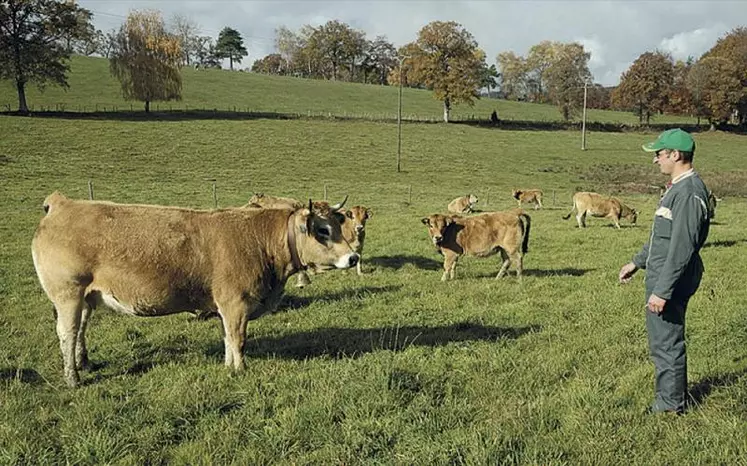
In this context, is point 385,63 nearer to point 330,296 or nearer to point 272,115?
point 272,115

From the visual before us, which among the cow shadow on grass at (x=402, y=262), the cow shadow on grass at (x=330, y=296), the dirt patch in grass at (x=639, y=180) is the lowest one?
the dirt patch in grass at (x=639, y=180)

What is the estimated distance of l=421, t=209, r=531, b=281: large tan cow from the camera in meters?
11.9

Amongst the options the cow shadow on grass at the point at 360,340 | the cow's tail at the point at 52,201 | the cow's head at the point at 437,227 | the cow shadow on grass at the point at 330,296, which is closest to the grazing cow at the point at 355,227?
the cow shadow on grass at the point at 330,296

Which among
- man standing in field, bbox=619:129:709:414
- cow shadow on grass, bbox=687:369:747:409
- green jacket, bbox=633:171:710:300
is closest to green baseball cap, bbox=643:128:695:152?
man standing in field, bbox=619:129:709:414

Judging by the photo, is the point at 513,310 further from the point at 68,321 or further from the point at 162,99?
the point at 162,99

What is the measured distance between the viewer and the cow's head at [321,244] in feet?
21.4

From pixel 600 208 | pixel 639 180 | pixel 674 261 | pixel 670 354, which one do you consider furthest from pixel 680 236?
pixel 639 180

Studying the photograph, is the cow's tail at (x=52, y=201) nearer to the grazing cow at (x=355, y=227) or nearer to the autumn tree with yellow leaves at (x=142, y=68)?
the grazing cow at (x=355, y=227)

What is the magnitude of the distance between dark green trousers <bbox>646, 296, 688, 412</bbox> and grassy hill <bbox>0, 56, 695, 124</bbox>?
206 feet

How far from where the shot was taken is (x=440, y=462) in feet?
13.1

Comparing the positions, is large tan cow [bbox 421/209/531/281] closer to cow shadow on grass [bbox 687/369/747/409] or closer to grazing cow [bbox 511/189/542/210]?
cow shadow on grass [bbox 687/369/747/409]

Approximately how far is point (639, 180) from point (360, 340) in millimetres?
40608

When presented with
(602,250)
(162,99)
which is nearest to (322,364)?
(602,250)

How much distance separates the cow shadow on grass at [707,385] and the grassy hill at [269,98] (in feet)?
206
